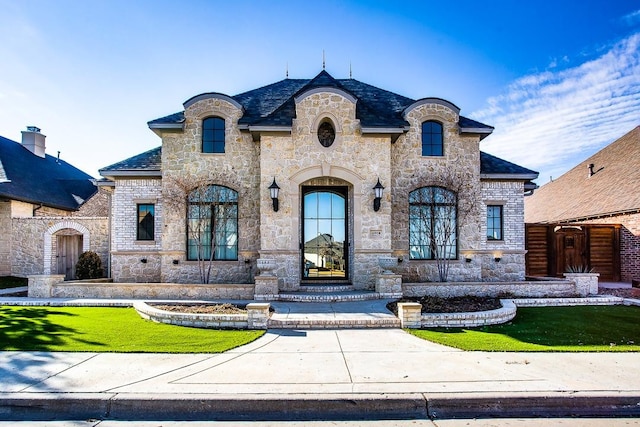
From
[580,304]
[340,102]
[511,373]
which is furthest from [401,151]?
[511,373]

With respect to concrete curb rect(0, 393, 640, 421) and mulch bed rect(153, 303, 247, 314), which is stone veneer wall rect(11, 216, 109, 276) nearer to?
mulch bed rect(153, 303, 247, 314)

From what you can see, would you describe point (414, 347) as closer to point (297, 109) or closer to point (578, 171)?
point (297, 109)

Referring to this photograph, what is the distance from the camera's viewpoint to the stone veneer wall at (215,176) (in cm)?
1276

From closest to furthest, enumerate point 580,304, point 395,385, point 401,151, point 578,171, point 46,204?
point 395,385
point 580,304
point 401,151
point 46,204
point 578,171

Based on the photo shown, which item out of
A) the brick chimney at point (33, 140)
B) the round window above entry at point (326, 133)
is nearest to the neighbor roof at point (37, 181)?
the brick chimney at point (33, 140)

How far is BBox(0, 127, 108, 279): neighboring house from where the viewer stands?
1573 cm

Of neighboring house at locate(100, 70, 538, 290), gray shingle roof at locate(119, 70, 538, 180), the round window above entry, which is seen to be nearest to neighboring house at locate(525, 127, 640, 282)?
neighboring house at locate(100, 70, 538, 290)

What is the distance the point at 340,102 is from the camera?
11922 mm

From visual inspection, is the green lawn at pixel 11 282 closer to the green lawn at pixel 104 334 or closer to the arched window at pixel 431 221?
the green lawn at pixel 104 334

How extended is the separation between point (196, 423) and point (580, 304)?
10944 millimetres

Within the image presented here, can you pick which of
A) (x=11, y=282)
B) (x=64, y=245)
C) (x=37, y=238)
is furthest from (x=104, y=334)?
(x=64, y=245)

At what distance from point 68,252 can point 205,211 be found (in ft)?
28.5

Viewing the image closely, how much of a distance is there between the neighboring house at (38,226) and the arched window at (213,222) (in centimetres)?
532

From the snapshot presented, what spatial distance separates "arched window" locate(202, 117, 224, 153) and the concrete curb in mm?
9610
